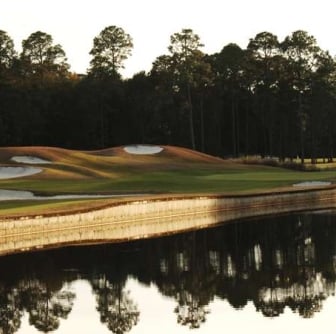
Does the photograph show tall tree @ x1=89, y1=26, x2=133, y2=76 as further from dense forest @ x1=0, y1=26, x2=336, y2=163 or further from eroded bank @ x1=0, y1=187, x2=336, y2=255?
eroded bank @ x1=0, y1=187, x2=336, y2=255

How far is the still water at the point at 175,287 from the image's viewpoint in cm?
1805

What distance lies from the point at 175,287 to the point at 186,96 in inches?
3810

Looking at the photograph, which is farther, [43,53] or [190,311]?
[43,53]

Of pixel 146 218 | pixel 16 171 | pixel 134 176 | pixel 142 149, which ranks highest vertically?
pixel 142 149

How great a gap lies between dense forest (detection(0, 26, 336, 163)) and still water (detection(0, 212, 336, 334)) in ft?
252

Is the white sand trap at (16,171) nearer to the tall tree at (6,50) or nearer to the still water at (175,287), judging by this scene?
the still water at (175,287)

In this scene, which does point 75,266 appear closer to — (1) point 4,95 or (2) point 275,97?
(1) point 4,95

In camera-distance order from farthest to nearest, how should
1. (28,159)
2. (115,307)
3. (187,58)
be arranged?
1. (187,58)
2. (28,159)
3. (115,307)

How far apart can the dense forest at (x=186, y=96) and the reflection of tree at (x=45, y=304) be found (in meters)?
85.4

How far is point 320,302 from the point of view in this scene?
1997 centimetres

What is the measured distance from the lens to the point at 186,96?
118188 millimetres

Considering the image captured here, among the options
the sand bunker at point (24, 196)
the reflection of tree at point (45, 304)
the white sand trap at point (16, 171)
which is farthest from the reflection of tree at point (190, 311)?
the white sand trap at point (16, 171)

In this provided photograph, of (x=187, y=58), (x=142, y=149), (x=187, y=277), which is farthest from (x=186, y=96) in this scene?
(x=187, y=277)

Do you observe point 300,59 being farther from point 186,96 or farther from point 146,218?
point 146,218
